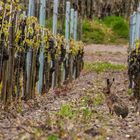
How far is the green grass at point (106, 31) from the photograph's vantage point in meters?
41.5

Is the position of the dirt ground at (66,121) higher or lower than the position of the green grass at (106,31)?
lower

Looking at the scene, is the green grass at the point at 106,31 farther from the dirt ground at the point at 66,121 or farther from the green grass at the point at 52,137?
the green grass at the point at 52,137

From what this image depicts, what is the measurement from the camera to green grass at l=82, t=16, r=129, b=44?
136 ft

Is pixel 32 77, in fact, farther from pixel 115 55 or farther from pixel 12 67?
pixel 115 55

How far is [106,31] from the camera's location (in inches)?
1684

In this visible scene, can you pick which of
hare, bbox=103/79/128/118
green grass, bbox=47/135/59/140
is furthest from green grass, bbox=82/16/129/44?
green grass, bbox=47/135/59/140

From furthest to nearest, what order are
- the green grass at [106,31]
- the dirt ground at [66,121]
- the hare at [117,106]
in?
the green grass at [106,31]
the hare at [117,106]
the dirt ground at [66,121]

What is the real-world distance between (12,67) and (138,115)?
2.25 meters

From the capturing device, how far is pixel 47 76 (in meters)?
14.8

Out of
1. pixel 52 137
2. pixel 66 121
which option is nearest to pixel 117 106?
pixel 66 121

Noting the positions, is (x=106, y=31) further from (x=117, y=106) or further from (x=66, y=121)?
(x=66, y=121)

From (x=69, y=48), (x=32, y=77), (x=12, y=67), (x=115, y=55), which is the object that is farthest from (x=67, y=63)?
(x=115, y=55)

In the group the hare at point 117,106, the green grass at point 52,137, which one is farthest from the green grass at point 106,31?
the green grass at point 52,137

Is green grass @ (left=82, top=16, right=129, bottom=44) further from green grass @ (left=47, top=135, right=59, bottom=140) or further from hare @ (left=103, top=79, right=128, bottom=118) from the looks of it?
green grass @ (left=47, top=135, right=59, bottom=140)
